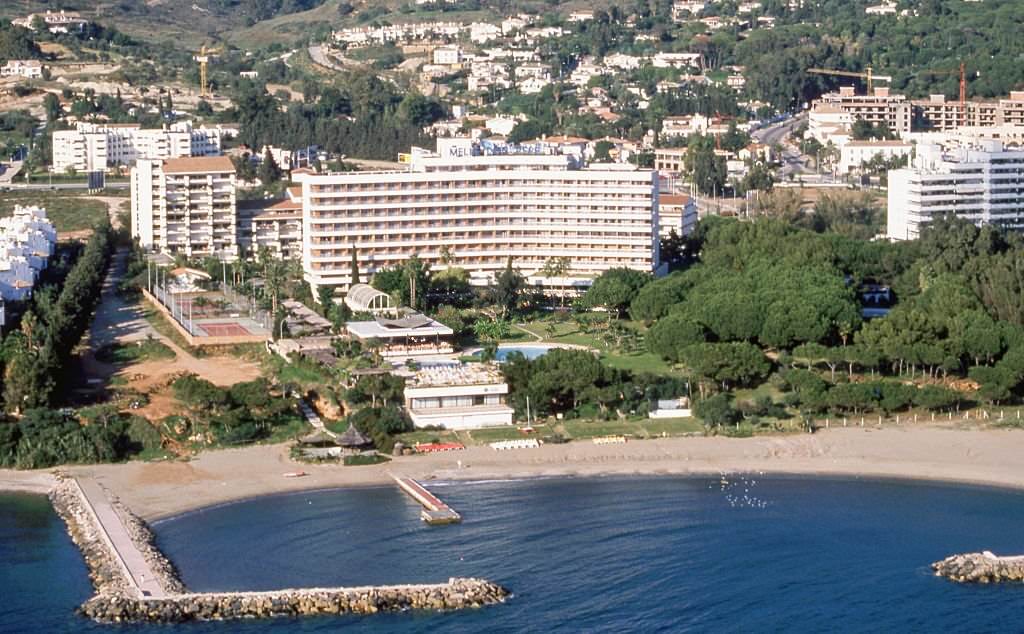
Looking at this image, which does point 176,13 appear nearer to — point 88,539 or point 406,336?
point 406,336

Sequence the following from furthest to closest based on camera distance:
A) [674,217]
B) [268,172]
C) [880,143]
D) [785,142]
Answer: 1. [785,142]
2. [880,143]
3. [268,172]
4. [674,217]

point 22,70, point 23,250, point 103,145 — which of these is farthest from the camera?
point 22,70

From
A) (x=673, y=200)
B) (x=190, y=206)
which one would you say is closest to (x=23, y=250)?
(x=190, y=206)

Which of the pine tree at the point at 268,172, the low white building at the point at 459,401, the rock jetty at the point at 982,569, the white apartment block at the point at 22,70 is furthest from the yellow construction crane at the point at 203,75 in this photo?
the rock jetty at the point at 982,569

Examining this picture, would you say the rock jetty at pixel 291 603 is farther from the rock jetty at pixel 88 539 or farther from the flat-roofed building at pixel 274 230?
the flat-roofed building at pixel 274 230

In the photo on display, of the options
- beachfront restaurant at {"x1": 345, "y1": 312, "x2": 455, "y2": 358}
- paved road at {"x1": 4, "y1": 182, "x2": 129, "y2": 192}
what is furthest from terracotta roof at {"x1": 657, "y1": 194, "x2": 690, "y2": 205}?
Answer: paved road at {"x1": 4, "y1": 182, "x2": 129, "y2": 192}

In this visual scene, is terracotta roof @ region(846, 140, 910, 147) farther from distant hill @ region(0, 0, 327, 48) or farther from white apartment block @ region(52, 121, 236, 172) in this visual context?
distant hill @ region(0, 0, 327, 48)

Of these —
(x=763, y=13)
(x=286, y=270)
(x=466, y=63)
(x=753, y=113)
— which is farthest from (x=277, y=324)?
(x=763, y=13)
